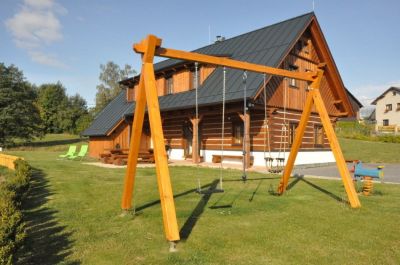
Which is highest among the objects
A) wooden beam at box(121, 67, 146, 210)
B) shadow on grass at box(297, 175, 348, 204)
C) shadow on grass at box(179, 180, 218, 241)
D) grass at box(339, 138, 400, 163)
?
wooden beam at box(121, 67, 146, 210)

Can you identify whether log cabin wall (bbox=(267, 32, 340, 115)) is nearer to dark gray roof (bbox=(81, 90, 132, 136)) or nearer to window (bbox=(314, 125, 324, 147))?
window (bbox=(314, 125, 324, 147))

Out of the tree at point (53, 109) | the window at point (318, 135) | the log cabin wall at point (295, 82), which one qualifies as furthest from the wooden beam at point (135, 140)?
the tree at point (53, 109)

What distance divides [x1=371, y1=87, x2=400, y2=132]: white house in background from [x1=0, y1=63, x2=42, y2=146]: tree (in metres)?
49.1

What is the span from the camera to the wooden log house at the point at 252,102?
607 inches

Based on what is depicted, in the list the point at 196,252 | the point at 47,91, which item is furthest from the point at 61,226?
the point at 47,91

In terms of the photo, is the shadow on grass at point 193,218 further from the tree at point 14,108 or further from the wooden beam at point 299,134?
the tree at point 14,108

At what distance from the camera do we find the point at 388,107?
53.5 metres

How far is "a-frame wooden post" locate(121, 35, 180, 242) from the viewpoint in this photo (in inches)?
187

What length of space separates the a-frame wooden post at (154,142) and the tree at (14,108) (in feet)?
121

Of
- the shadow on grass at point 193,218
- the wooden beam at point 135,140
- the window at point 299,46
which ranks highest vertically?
the window at point 299,46

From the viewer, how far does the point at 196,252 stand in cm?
Answer: 443

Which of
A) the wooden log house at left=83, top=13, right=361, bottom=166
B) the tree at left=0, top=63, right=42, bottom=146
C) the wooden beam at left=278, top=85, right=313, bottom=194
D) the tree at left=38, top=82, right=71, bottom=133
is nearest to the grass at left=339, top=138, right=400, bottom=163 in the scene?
the wooden log house at left=83, top=13, right=361, bottom=166

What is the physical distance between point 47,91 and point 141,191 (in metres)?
66.3

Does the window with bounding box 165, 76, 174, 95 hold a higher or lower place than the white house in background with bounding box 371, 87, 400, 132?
lower
